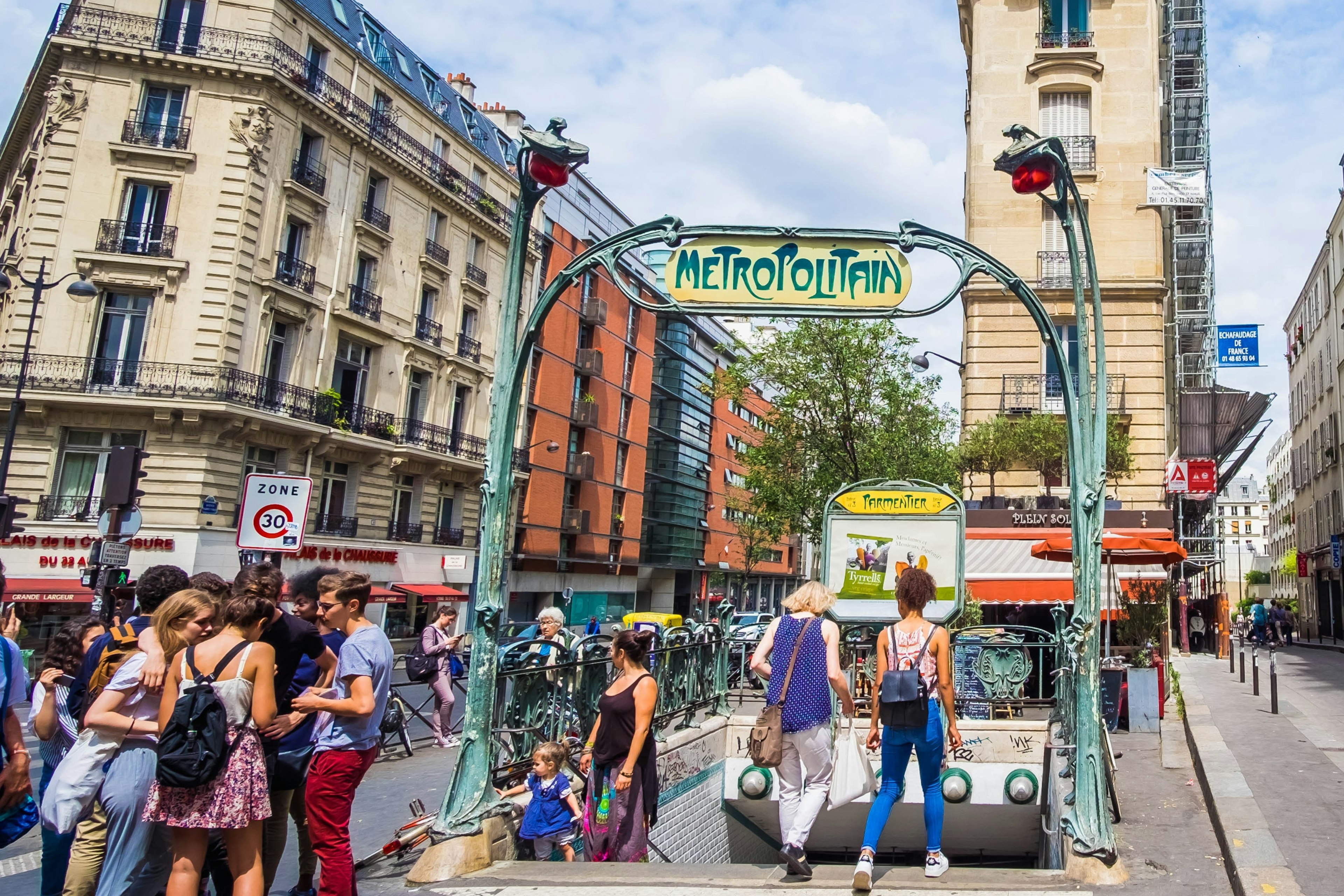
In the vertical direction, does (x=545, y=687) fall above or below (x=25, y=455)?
below

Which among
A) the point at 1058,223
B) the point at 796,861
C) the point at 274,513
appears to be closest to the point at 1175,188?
the point at 1058,223

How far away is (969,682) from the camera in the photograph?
10930 millimetres

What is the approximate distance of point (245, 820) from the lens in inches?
161

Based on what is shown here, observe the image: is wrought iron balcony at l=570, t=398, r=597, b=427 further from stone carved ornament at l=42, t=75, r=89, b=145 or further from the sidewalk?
the sidewalk

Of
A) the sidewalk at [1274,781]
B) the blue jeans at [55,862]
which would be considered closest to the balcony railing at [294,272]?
the blue jeans at [55,862]

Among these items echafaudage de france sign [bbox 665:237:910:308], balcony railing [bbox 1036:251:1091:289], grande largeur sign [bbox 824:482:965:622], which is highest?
balcony railing [bbox 1036:251:1091:289]

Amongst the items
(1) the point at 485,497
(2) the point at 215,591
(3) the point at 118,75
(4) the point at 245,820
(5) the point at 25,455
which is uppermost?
(3) the point at 118,75

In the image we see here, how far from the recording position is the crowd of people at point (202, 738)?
13.3 ft

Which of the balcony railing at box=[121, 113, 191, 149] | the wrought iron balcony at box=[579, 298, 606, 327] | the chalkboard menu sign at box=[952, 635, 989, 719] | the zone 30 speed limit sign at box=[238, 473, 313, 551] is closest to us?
the zone 30 speed limit sign at box=[238, 473, 313, 551]

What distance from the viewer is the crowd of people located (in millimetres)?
4066

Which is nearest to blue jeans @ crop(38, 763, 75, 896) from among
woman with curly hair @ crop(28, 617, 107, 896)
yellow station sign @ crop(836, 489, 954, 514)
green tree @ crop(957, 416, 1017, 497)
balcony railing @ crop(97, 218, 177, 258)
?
woman with curly hair @ crop(28, 617, 107, 896)

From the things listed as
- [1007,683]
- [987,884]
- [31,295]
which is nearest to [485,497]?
[987,884]

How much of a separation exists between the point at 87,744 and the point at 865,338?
65.5 ft

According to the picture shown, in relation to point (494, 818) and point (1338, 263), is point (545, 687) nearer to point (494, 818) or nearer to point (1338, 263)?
point (494, 818)
